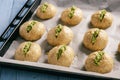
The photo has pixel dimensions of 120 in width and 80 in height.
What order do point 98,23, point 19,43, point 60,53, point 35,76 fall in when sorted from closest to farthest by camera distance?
1. point 35,76
2. point 60,53
3. point 19,43
4. point 98,23

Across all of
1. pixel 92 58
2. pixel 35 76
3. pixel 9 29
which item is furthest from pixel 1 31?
pixel 92 58

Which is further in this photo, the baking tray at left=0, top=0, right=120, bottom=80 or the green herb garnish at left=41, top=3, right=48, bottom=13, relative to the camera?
the green herb garnish at left=41, top=3, right=48, bottom=13

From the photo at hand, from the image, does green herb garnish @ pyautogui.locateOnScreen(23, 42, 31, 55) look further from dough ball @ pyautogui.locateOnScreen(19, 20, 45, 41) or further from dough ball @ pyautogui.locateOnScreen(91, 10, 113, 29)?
dough ball @ pyautogui.locateOnScreen(91, 10, 113, 29)

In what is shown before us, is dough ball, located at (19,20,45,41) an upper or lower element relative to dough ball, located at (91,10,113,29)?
lower

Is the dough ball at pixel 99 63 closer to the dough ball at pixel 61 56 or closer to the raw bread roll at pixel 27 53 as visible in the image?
the dough ball at pixel 61 56

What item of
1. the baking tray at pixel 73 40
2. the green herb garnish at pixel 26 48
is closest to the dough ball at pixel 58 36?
the baking tray at pixel 73 40

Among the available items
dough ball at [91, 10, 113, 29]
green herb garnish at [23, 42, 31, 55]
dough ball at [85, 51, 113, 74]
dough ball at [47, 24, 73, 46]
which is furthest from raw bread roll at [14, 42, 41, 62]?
dough ball at [91, 10, 113, 29]

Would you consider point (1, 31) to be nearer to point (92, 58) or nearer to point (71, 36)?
point (71, 36)
